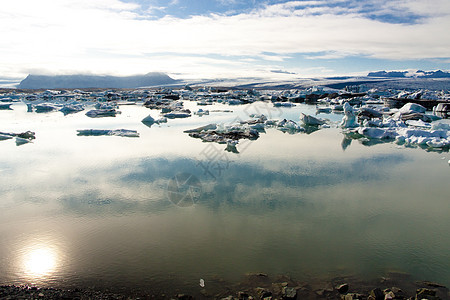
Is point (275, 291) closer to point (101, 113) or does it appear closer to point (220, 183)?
point (220, 183)

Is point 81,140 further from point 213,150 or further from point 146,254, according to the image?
point 146,254

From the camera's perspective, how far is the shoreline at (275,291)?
296cm

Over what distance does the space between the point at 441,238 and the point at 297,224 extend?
190cm

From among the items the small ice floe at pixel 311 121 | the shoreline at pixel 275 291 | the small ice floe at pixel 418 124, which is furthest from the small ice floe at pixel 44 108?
the small ice floe at pixel 418 124

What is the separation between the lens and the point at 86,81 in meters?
72.7

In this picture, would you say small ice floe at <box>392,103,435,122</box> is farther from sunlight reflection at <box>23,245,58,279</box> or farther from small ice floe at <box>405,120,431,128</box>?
sunlight reflection at <box>23,245,58,279</box>

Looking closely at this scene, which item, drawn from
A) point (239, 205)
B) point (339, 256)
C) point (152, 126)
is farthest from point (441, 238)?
point (152, 126)

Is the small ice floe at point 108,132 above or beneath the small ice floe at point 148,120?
beneath

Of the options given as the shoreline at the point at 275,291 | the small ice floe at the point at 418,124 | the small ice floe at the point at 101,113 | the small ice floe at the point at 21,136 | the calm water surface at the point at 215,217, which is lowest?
the shoreline at the point at 275,291

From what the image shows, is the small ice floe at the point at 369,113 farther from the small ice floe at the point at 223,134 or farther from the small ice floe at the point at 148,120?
the small ice floe at the point at 148,120

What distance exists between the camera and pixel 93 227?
4367mm

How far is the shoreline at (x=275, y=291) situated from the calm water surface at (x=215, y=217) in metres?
0.13

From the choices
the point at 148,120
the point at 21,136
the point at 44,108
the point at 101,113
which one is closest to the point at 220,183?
the point at 21,136

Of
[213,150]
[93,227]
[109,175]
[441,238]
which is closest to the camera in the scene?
[441,238]
